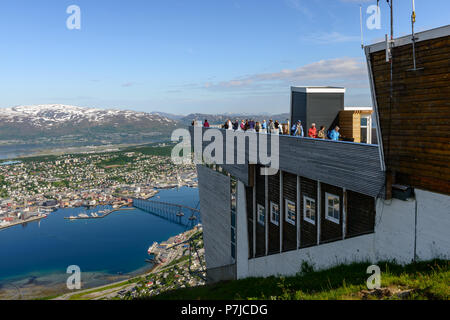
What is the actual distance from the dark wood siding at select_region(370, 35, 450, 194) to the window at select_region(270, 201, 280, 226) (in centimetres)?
666

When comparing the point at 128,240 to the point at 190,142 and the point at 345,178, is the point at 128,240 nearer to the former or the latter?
the point at 190,142

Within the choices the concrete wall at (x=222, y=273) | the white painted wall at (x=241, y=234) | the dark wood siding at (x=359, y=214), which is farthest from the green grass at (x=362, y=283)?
A: the concrete wall at (x=222, y=273)

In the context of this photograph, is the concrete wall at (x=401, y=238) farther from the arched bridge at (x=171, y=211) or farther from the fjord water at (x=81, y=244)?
the arched bridge at (x=171, y=211)

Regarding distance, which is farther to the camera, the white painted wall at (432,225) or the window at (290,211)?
the window at (290,211)

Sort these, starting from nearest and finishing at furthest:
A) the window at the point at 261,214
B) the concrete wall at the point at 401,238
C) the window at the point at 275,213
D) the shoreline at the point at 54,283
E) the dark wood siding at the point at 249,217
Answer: the concrete wall at the point at 401,238 < the window at the point at 275,213 < the window at the point at 261,214 < the dark wood siding at the point at 249,217 < the shoreline at the point at 54,283

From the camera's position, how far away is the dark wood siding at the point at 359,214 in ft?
34.0

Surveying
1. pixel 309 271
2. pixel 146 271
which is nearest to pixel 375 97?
pixel 309 271

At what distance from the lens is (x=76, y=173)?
19300 centimetres

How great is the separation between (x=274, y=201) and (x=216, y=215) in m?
7.25

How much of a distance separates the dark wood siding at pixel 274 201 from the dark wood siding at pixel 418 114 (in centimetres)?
607

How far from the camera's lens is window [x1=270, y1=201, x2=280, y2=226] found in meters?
15.5

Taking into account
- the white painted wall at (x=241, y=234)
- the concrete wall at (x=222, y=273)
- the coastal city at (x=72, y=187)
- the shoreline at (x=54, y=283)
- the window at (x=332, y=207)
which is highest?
the window at (x=332, y=207)

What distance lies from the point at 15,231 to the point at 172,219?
51567mm

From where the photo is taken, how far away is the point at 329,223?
39.9 feet
